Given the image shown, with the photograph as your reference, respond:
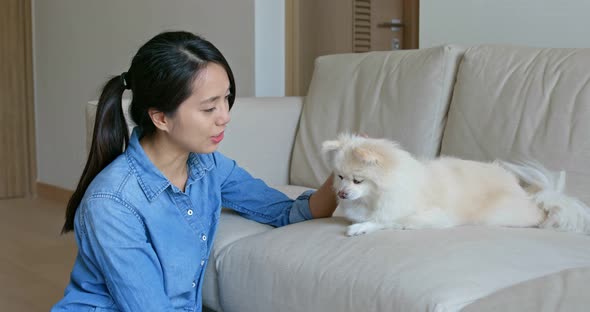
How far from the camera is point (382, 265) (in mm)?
1431

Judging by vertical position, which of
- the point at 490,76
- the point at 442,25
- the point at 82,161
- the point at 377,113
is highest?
the point at 442,25

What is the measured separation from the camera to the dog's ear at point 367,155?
5.33 ft

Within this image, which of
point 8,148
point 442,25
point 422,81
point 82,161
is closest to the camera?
point 422,81

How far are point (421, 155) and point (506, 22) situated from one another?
2.60 feet

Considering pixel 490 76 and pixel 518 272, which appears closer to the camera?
pixel 518 272

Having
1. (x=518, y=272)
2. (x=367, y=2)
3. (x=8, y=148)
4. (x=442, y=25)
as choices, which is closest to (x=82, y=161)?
(x=8, y=148)

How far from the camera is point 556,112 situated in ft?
6.37

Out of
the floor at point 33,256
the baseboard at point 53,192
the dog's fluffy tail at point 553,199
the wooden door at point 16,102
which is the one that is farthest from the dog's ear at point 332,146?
the wooden door at point 16,102

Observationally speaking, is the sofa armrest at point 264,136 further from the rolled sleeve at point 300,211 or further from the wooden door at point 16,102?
the wooden door at point 16,102

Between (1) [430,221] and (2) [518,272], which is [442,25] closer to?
(1) [430,221]

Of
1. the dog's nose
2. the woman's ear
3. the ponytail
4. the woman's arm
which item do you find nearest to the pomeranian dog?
the dog's nose

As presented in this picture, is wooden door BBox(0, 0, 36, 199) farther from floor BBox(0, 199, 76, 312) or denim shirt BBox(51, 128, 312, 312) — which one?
denim shirt BBox(51, 128, 312, 312)

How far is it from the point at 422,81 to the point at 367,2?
1.74 m

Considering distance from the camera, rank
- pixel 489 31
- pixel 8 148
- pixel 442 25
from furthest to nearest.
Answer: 1. pixel 8 148
2. pixel 442 25
3. pixel 489 31
